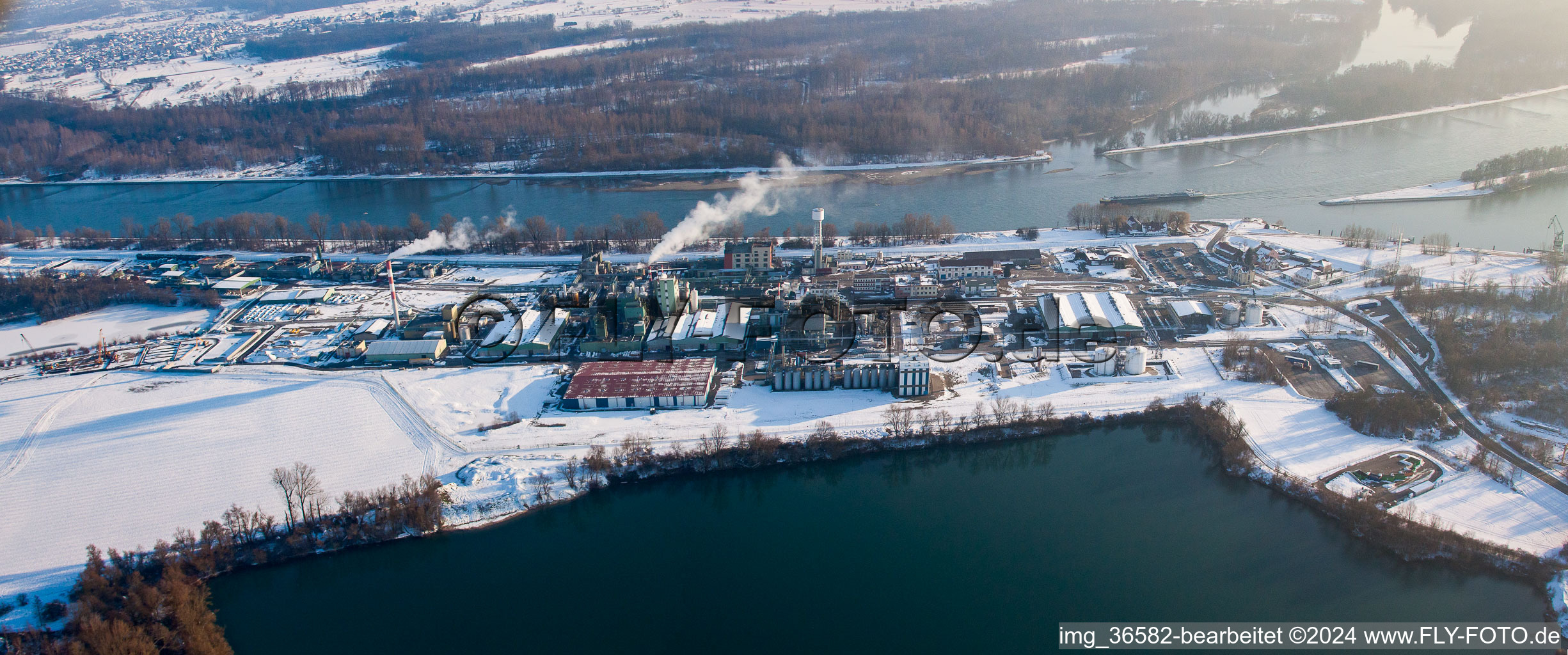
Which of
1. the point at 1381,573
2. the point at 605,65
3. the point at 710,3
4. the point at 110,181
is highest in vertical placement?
the point at 710,3

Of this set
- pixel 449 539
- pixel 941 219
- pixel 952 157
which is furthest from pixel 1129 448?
pixel 952 157

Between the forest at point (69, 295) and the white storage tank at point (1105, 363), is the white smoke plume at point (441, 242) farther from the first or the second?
the white storage tank at point (1105, 363)

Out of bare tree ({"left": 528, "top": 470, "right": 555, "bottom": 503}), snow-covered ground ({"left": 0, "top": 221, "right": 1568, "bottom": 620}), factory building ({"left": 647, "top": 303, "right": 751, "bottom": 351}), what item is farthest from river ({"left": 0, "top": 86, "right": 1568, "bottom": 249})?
bare tree ({"left": 528, "top": 470, "right": 555, "bottom": 503})

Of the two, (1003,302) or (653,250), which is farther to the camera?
(653,250)

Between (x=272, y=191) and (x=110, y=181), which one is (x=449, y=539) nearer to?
(x=272, y=191)

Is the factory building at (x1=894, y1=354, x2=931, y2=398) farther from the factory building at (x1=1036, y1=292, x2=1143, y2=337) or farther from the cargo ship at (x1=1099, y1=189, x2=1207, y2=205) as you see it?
the cargo ship at (x1=1099, y1=189, x2=1207, y2=205)
